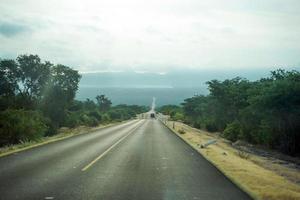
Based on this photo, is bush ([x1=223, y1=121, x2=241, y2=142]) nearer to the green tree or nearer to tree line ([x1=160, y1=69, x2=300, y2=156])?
tree line ([x1=160, y1=69, x2=300, y2=156])

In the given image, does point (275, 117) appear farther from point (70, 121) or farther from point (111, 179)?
point (70, 121)

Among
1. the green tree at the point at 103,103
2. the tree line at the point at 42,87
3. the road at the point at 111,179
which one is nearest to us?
the road at the point at 111,179

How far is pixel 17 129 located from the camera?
114 feet

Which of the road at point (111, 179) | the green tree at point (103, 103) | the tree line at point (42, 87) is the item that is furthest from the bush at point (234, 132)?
the green tree at point (103, 103)

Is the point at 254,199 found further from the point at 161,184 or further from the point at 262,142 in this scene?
the point at 262,142

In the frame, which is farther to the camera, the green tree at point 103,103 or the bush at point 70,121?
the green tree at point 103,103

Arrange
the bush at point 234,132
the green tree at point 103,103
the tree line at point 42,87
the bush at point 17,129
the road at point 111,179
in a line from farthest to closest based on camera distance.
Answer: the green tree at point 103,103
the tree line at point 42,87
the bush at point 234,132
the bush at point 17,129
the road at point 111,179

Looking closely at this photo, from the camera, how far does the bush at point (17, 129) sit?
34.3m

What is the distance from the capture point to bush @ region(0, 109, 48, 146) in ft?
113

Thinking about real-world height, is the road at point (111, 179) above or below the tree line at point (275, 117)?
below

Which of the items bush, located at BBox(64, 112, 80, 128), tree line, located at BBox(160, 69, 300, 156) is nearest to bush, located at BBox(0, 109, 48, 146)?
tree line, located at BBox(160, 69, 300, 156)

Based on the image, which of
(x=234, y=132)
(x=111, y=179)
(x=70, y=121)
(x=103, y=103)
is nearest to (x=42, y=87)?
(x=70, y=121)

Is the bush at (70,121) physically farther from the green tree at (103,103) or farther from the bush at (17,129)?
the green tree at (103,103)

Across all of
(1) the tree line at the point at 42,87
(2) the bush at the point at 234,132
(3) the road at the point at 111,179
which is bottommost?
(3) the road at the point at 111,179
